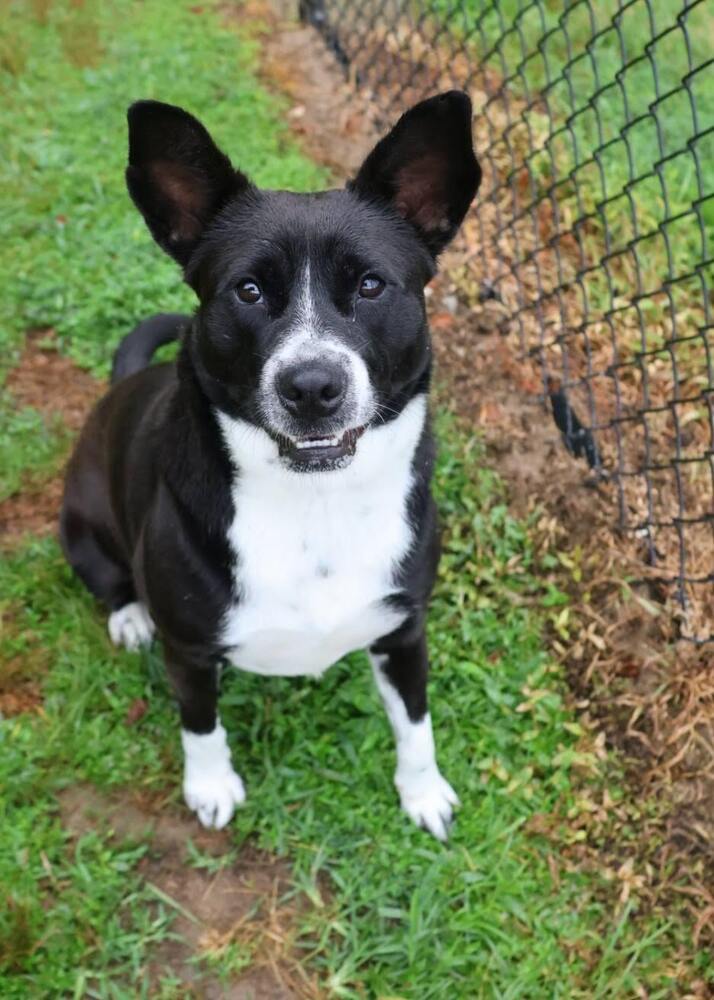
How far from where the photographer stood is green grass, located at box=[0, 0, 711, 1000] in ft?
8.61

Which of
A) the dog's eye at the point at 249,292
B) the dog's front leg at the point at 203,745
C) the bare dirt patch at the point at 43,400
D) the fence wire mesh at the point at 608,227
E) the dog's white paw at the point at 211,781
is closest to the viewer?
the dog's eye at the point at 249,292

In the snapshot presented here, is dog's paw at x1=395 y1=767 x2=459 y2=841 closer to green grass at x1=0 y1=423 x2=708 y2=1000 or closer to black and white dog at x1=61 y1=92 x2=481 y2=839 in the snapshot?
green grass at x1=0 y1=423 x2=708 y2=1000

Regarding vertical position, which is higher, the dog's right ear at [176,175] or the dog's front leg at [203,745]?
the dog's right ear at [176,175]

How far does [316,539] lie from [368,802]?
1.05 meters

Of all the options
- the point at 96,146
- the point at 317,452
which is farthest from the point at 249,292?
the point at 96,146

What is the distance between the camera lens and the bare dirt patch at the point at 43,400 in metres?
3.62

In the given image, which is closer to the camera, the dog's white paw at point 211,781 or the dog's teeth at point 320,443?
the dog's teeth at point 320,443

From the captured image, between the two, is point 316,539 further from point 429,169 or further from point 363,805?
point 363,805

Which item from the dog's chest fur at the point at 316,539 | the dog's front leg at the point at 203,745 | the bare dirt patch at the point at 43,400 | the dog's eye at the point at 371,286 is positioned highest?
the dog's eye at the point at 371,286

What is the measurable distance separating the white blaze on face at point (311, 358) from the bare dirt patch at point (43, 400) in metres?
1.85

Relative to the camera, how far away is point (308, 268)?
2.05 meters

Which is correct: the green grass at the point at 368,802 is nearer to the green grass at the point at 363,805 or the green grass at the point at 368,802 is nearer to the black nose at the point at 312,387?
the green grass at the point at 363,805

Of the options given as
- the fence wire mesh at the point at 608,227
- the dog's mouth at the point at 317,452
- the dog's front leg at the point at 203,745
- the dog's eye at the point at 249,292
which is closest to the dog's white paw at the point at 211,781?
the dog's front leg at the point at 203,745

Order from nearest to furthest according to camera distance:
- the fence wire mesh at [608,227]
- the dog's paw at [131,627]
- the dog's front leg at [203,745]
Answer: the dog's front leg at [203,745], the dog's paw at [131,627], the fence wire mesh at [608,227]
